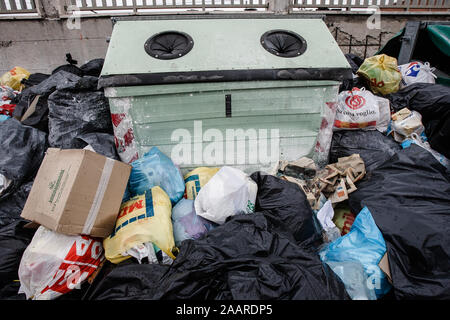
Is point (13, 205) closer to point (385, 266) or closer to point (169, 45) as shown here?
point (169, 45)

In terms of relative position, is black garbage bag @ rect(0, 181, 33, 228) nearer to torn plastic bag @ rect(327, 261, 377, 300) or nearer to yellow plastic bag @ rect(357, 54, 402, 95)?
torn plastic bag @ rect(327, 261, 377, 300)

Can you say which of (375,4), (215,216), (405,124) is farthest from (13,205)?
(375,4)

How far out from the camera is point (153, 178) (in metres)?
1.92

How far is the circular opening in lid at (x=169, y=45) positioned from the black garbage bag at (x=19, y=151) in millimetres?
1099

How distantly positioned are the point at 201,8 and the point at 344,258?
411 cm

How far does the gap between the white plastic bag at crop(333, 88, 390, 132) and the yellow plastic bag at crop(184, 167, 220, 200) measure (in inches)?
48.7

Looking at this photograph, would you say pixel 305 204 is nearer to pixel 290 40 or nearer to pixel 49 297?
pixel 290 40

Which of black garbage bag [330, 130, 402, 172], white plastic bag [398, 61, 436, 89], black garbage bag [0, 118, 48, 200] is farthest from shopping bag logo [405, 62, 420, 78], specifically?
black garbage bag [0, 118, 48, 200]

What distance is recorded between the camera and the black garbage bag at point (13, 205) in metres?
1.88

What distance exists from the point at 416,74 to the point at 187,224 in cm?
279

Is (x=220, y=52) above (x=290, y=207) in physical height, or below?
above

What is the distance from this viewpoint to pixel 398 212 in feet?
5.13

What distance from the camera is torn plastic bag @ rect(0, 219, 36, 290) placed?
1527 millimetres
